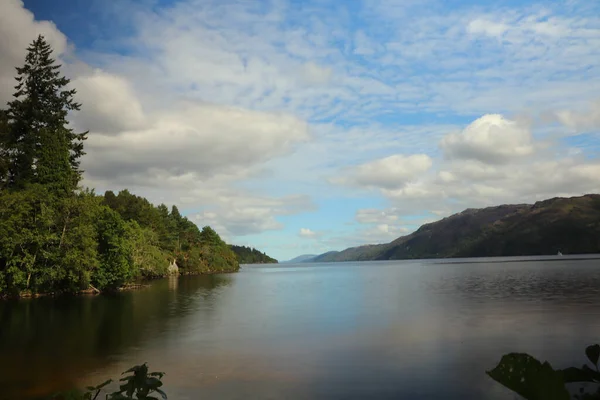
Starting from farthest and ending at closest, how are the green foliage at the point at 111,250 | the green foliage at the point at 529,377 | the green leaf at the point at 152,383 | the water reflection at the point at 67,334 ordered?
1. the green foliage at the point at 111,250
2. the water reflection at the point at 67,334
3. the green leaf at the point at 152,383
4. the green foliage at the point at 529,377

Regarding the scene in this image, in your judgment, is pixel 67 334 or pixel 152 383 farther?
pixel 67 334

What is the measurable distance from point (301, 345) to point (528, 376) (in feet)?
71.7

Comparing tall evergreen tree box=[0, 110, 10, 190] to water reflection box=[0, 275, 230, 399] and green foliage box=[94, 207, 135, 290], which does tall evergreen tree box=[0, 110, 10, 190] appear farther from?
water reflection box=[0, 275, 230, 399]

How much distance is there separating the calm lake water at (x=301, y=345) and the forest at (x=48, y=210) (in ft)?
32.5

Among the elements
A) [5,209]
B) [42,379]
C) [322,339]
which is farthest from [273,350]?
[5,209]

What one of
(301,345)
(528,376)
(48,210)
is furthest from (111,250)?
(528,376)

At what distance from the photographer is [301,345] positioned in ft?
73.8

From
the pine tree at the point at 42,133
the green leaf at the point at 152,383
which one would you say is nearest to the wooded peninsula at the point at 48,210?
the pine tree at the point at 42,133

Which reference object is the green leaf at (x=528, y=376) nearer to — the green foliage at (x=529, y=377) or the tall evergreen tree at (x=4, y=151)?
the green foliage at (x=529, y=377)

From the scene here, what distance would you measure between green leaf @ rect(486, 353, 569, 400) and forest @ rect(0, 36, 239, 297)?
5268 centimetres

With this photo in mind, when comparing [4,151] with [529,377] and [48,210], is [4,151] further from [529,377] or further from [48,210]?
[529,377]

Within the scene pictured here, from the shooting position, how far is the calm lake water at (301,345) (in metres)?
15.3

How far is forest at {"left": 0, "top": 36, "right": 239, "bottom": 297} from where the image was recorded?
46641 millimetres

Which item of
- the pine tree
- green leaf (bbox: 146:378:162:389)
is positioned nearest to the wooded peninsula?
the pine tree
